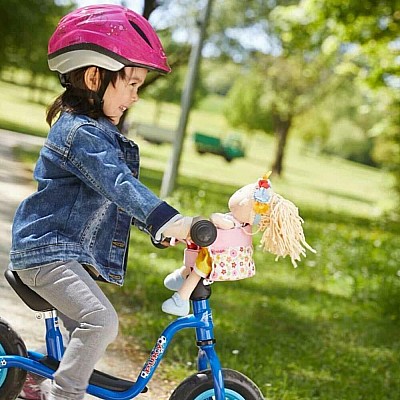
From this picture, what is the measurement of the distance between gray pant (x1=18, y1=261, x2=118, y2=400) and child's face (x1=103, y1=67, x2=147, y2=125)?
58cm

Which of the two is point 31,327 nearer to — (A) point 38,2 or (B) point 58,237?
(B) point 58,237

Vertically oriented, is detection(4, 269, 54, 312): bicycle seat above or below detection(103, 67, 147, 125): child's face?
below

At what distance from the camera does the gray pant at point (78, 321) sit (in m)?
3.05

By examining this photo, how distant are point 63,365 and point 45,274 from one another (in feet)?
1.10

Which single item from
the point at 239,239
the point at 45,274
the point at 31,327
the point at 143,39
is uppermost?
the point at 143,39

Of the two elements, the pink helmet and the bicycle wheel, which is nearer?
the pink helmet

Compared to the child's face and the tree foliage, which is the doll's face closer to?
the child's face

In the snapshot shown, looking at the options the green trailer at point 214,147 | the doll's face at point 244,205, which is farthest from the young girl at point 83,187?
the green trailer at point 214,147

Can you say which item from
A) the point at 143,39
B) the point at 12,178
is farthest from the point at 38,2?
the point at 143,39

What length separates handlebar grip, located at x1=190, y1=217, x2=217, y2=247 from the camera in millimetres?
2791

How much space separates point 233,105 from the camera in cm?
5894

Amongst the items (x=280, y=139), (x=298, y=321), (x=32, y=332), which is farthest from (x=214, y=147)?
(x=32, y=332)

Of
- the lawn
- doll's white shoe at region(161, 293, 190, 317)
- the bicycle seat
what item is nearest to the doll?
doll's white shoe at region(161, 293, 190, 317)

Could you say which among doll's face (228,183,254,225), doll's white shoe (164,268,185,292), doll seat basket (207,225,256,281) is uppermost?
doll's face (228,183,254,225)
